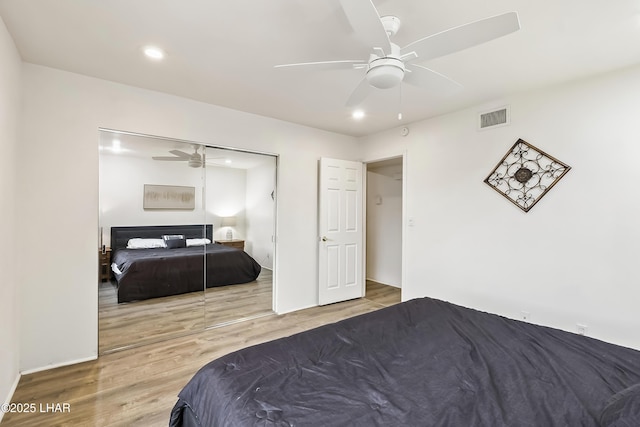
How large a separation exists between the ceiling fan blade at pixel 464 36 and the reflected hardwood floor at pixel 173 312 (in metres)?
3.15

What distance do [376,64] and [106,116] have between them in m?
2.56

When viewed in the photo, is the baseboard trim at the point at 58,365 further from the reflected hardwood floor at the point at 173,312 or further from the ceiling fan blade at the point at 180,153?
the ceiling fan blade at the point at 180,153

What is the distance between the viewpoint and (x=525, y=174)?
2900mm

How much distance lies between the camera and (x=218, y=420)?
3.87 feet

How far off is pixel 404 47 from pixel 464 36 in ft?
0.97

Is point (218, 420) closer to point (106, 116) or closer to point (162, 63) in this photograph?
point (162, 63)

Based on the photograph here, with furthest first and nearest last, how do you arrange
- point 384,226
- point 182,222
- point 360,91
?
point 384,226, point 182,222, point 360,91

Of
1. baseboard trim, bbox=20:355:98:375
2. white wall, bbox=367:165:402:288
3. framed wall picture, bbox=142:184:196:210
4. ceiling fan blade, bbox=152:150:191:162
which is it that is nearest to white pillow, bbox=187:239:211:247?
framed wall picture, bbox=142:184:196:210

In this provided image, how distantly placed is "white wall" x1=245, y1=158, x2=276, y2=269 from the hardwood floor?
936mm

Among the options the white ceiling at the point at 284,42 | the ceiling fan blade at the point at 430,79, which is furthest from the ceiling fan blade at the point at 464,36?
the white ceiling at the point at 284,42

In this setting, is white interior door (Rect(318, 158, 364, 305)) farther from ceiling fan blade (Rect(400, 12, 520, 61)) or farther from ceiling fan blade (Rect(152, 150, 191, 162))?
ceiling fan blade (Rect(400, 12, 520, 61))

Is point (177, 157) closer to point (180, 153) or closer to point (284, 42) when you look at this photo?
point (180, 153)

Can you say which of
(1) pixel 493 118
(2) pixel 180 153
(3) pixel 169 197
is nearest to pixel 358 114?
(1) pixel 493 118

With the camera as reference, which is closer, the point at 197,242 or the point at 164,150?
the point at 164,150
